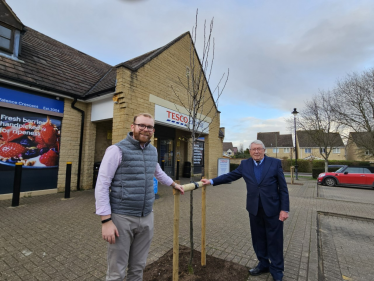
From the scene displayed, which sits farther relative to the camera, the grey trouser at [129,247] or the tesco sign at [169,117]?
the tesco sign at [169,117]

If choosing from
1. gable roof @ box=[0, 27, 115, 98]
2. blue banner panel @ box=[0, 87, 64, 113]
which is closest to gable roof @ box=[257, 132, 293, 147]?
gable roof @ box=[0, 27, 115, 98]

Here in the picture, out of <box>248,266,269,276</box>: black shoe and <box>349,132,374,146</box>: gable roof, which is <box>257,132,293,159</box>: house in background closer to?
<box>349,132,374,146</box>: gable roof

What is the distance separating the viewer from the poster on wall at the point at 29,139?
654 centimetres

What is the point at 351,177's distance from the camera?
12461 mm

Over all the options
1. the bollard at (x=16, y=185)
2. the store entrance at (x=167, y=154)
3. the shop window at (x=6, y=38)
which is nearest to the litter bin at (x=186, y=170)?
the store entrance at (x=167, y=154)

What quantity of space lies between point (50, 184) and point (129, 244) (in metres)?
7.47

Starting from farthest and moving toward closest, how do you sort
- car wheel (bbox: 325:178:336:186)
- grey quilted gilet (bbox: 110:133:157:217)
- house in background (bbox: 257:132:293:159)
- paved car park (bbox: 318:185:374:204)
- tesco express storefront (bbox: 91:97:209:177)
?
house in background (bbox: 257:132:293:159), car wheel (bbox: 325:178:336:186), paved car park (bbox: 318:185:374:204), tesco express storefront (bbox: 91:97:209:177), grey quilted gilet (bbox: 110:133:157:217)

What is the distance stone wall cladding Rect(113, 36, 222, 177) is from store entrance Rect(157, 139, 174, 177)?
4091 millimetres

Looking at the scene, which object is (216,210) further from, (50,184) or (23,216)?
(50,184)

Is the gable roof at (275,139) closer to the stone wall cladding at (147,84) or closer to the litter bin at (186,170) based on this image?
the litter bin at (186,170)

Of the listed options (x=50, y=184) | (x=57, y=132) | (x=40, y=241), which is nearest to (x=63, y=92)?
(x=57, y=132)

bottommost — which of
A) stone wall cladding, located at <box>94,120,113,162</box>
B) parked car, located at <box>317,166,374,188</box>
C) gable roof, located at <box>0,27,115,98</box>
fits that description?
parked car, located at <box>317,166,374,188</box>

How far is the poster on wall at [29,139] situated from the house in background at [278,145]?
4577 cm

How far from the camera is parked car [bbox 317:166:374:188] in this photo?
12.0 meters
